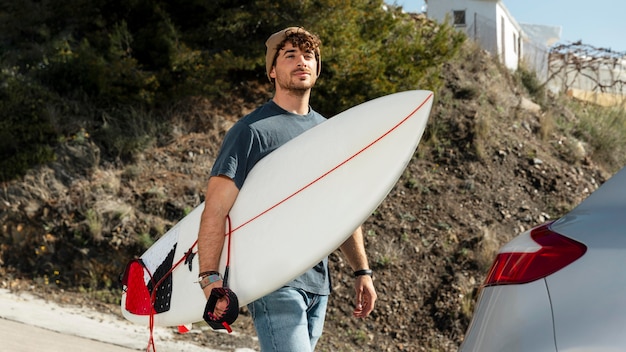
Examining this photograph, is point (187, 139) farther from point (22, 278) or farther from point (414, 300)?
point (414, 300)

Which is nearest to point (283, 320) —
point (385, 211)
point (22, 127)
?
point (385, 211)

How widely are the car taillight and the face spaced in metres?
1.01

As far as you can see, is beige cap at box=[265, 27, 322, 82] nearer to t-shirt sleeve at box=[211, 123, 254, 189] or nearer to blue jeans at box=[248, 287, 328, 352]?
t-shirt sleeve at box=[211, 123, 254, 189]

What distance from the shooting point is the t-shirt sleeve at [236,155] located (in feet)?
8.73

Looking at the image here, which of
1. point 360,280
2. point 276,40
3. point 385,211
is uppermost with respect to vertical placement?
point 276,40

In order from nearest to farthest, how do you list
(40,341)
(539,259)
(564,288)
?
(564,288) → (539,259) → (40,341)

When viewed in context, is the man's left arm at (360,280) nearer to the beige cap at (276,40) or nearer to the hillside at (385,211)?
the beige cap at (276,40)

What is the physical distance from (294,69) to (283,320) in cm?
97

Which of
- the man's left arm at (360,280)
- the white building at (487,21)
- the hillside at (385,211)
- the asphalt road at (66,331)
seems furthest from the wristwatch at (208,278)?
the white building at (487,21)

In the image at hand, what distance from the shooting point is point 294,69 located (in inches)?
114

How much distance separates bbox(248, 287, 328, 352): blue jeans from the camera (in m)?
2.63

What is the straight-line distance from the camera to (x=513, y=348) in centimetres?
223

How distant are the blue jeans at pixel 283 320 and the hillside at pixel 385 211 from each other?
3319 millimetres

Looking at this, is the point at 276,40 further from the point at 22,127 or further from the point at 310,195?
the point at 22,127
